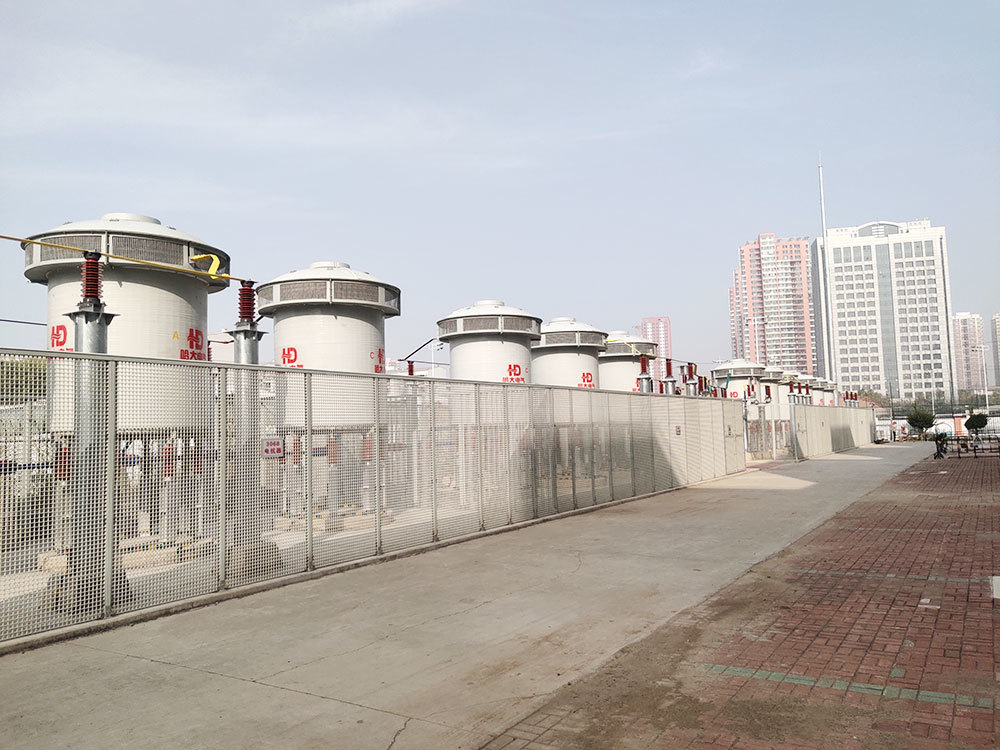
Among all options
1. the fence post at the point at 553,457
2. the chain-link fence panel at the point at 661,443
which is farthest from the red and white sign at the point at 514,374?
the chain-link fence panel at the point at 661,443

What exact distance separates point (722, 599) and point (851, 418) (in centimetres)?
5136

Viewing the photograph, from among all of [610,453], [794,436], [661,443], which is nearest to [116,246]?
[610,453]

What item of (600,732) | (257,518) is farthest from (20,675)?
(600,732)

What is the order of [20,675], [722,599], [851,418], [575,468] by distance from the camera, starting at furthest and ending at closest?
[851,418], [575,468], [722,599], [20,675]

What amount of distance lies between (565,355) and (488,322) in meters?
6.75

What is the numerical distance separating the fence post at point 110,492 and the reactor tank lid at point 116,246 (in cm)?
386

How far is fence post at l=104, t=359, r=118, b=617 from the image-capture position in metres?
7.32

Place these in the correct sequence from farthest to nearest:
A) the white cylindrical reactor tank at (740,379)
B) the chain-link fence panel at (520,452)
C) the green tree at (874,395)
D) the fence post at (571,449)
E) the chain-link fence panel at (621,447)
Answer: the green tree at (874,395)
the white cylindrical reactor tank at (740,379)
the chain-link fence panel at (621,447)
the fence post at (571,449)
the chain-link fence panel at (520,452)

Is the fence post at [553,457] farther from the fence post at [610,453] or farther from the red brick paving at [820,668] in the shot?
the red brick paving at [820,668]

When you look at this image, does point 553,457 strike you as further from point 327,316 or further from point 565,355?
point 565,355

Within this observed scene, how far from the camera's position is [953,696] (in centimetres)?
490

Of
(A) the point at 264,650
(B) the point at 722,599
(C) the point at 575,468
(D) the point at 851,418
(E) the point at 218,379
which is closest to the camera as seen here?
(A) the point at 264,650

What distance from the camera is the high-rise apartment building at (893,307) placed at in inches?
6029

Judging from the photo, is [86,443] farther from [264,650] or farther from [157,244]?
[157,244]
